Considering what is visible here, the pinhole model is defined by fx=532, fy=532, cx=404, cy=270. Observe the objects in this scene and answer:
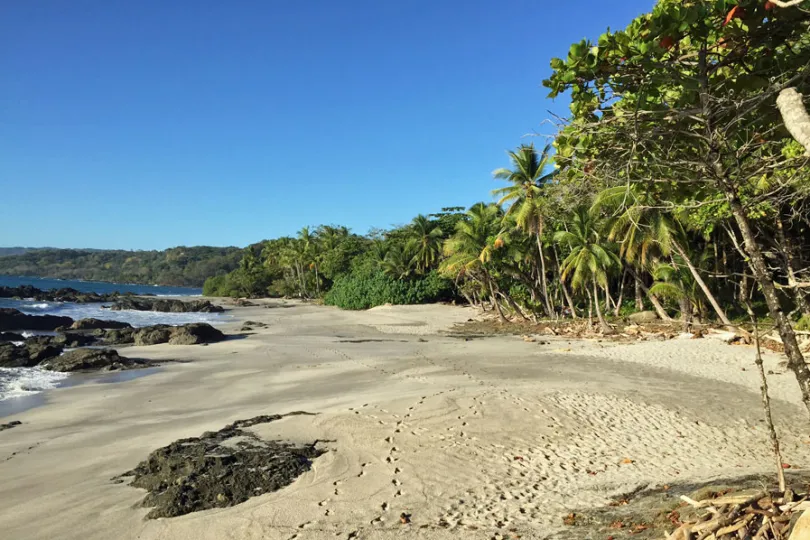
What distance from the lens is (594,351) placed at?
17.2 metres

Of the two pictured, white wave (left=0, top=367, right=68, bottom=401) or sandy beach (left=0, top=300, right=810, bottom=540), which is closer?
sandy beach (left=0, top=300, right=810, bottom=540)

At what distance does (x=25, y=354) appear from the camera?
59.8 ft

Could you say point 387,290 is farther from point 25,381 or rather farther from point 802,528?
point 802,528

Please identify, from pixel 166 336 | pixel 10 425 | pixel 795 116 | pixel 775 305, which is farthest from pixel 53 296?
pixel 795 116

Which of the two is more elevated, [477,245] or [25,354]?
[477,245]

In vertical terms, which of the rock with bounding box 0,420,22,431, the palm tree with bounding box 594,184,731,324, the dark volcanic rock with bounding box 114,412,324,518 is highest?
the palm tree with bounding box 594,184,731,324

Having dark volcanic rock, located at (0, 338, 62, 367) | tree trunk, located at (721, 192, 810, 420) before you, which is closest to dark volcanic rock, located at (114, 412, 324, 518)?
tree trunk, located at (721, 192, 810, 420)

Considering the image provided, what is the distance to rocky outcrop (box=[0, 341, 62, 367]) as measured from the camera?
17.4 m

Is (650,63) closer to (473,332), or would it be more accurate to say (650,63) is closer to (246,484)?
(246,484)

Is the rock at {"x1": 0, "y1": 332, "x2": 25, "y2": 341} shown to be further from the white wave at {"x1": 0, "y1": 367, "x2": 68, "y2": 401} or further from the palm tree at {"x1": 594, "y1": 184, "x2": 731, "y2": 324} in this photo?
the palm tree at {"x1": 594, "y1": 184, "x2": 731, "y2": 324}

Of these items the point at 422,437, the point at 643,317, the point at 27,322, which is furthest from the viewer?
the point at 27,322

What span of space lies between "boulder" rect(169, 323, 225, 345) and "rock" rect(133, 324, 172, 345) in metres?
0.35

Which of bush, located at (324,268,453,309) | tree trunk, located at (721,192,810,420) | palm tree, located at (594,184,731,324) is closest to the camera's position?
tree trunk, located at (721,192,810,420)

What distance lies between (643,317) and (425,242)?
19335 millimetres
